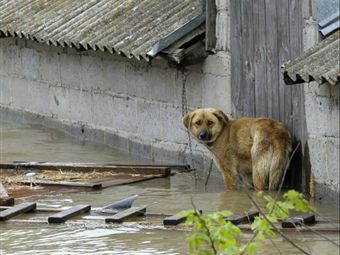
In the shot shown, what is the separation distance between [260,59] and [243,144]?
89 centimetres

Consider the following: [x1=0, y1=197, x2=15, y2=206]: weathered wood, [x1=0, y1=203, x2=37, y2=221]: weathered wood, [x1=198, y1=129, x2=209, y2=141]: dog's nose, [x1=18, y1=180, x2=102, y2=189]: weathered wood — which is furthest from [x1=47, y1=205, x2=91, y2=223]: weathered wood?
[x1=198, y1=129, x2=209, y2=141]: dog's nose

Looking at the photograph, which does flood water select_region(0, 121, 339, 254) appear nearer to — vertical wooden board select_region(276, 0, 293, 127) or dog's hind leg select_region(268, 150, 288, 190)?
dog's hind leg select_region(268, 150, 288, 190)

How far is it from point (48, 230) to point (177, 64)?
4.10m

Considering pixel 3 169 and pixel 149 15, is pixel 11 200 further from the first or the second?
pixel 149 15

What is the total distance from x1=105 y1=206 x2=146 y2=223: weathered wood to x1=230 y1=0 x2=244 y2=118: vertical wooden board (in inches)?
105

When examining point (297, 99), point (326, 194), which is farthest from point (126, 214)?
point (297, 99)

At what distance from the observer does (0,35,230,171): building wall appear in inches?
540

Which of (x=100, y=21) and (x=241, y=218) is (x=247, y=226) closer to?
(x=241, y=218)

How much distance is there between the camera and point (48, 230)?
10.0 metres

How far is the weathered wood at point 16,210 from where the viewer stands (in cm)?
1040

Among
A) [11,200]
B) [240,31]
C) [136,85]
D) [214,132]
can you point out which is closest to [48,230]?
[11,200]

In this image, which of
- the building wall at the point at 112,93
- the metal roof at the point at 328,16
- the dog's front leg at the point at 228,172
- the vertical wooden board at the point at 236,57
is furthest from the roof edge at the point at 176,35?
the metal roof at the point at 328,16

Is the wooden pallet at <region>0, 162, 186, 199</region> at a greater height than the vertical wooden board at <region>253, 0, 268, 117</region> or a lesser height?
lesser

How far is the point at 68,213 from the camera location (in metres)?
10.4
